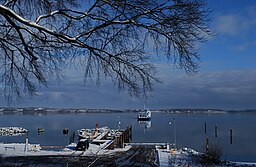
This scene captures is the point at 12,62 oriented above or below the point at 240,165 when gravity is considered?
above

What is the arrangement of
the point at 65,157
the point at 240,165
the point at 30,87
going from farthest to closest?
the point at 65,157 → the point at 240,165 → the point at 30,87

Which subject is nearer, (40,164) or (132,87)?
(132,87)

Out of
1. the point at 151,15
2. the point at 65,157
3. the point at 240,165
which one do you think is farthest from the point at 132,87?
the point at 65,157

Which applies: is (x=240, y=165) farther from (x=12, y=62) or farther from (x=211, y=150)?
(x=12, y=62)

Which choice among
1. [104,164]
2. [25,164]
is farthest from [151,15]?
[25,164]

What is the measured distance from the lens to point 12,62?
728cm

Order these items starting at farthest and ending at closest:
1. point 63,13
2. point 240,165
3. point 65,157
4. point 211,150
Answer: point 65,157 < point 211,150 < point 240,165 < point 63,13

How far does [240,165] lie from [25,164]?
401 inches

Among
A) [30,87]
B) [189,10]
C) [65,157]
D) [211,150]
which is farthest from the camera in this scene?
[65,157]

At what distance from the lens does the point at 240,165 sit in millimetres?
14734

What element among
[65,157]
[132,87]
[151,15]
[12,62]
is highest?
[151,15]

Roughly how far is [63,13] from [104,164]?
1050 centimetres

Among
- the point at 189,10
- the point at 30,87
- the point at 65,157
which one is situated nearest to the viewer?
the point at 189,10

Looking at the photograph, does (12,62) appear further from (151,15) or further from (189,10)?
(189,10)
